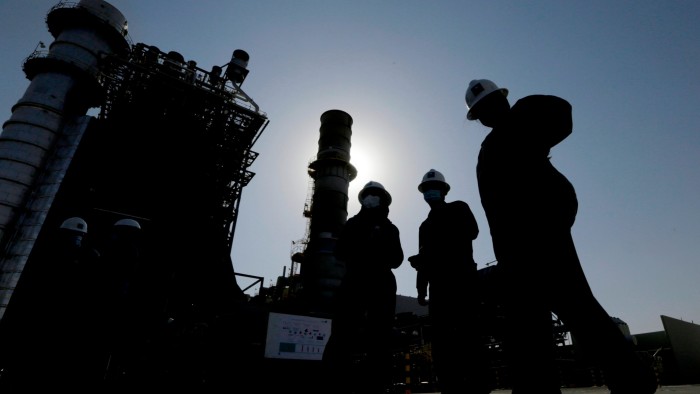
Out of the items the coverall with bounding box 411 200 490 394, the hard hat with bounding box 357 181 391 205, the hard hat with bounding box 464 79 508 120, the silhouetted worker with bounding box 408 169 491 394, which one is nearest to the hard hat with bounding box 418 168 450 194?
the silhouetted worker with bounding box 408 169 491 394

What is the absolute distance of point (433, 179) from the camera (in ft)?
16.7

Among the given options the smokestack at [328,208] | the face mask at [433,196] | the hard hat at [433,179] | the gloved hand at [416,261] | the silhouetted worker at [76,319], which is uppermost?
the smokestack at [328,208]

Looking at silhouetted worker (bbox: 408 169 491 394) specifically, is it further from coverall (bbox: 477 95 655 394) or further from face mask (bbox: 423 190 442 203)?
coverall (bbox: 477 95 655 394)

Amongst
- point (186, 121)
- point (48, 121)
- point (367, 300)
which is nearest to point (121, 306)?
point (367, 300)

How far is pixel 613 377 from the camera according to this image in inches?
57.9

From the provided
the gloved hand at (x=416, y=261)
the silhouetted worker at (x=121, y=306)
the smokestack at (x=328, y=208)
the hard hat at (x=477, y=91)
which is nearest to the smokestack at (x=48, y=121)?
the smokestack at (x=328, y=208)

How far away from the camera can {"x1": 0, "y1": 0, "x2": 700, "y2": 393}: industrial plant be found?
4.61m

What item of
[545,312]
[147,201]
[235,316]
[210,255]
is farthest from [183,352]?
[147,201]

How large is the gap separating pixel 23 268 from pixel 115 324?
17.5 m

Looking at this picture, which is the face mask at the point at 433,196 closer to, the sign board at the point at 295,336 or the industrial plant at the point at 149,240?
the industrial plant at the point at 149,240

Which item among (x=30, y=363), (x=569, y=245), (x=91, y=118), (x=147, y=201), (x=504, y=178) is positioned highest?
(x=91, y=118)

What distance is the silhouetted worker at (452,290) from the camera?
3.33 metres

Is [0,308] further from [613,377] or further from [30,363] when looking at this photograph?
[613,377]

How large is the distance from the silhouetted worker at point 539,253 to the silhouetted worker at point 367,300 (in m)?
1.86
